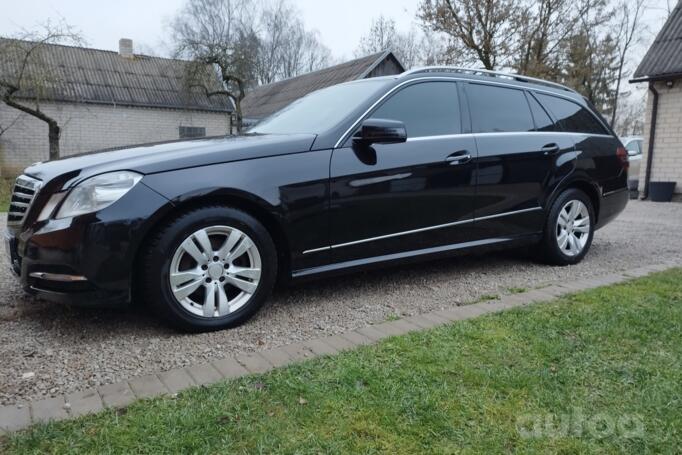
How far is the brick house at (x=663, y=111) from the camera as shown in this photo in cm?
1151

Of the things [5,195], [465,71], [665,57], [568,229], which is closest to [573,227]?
[568,229]

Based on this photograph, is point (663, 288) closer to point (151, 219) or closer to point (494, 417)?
point (494, 417)

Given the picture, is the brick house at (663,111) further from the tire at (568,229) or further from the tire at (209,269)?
the tire at (209,269)

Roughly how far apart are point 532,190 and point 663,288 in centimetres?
121

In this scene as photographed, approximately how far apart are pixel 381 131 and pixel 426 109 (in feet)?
2.49

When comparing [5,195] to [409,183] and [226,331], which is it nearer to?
[226,331]

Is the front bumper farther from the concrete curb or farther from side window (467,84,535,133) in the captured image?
side window (467,84,535,133)

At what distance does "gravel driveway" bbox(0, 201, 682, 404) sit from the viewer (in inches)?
97.6

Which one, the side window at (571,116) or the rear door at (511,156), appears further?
the side window at (571,116)

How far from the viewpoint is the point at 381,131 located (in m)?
3.23

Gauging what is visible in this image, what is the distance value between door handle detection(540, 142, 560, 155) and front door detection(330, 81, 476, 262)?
2.76 ft

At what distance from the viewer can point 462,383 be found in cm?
226

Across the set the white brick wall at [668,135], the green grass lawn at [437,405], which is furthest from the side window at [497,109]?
the white brick wall at [668,135]

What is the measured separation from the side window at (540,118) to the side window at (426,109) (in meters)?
0.92
